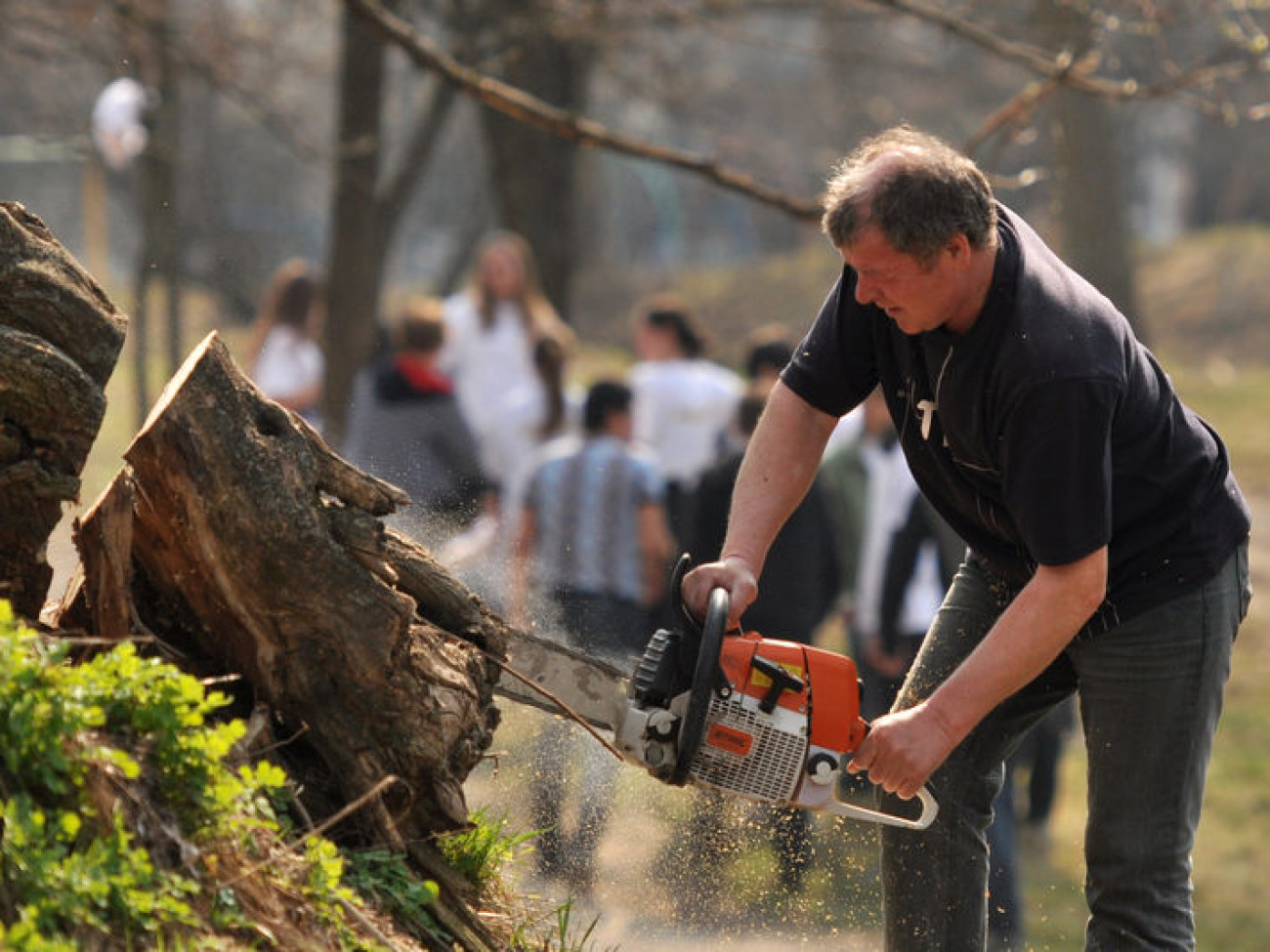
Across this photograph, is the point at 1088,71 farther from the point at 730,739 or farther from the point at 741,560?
the point at 730,739

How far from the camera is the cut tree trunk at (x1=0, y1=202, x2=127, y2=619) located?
346cm

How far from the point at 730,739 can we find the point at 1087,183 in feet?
24.6

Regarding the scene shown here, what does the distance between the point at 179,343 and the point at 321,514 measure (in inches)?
147

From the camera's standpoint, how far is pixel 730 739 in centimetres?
366

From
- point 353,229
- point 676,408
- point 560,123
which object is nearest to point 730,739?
point 560,123

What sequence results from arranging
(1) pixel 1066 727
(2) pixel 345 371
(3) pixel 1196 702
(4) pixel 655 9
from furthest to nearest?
(2) pixel 345 371 < (4) pixel 655 9 < (1) pixel 1066 727 < (3) pixel 1196 702

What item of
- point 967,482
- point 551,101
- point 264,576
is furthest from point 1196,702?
point 551,101

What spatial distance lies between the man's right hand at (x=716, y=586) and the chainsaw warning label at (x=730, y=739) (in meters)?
0.23

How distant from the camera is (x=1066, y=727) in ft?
28.1

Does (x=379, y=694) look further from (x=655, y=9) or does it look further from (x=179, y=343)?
(x=655, y=9)

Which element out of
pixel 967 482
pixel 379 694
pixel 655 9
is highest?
pixel 655 9

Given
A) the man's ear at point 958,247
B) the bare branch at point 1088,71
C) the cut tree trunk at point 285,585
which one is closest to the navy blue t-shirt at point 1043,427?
the man's ear at point 958,247

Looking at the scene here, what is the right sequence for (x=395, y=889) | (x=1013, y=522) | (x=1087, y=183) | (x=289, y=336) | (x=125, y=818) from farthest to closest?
(x=1087, y=183), (x=289, y=336), (x=1013, y=522), (x=395, y=889), (x=125, y=818)

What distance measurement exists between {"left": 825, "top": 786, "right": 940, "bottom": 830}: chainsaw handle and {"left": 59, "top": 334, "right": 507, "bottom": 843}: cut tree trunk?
0.86m
